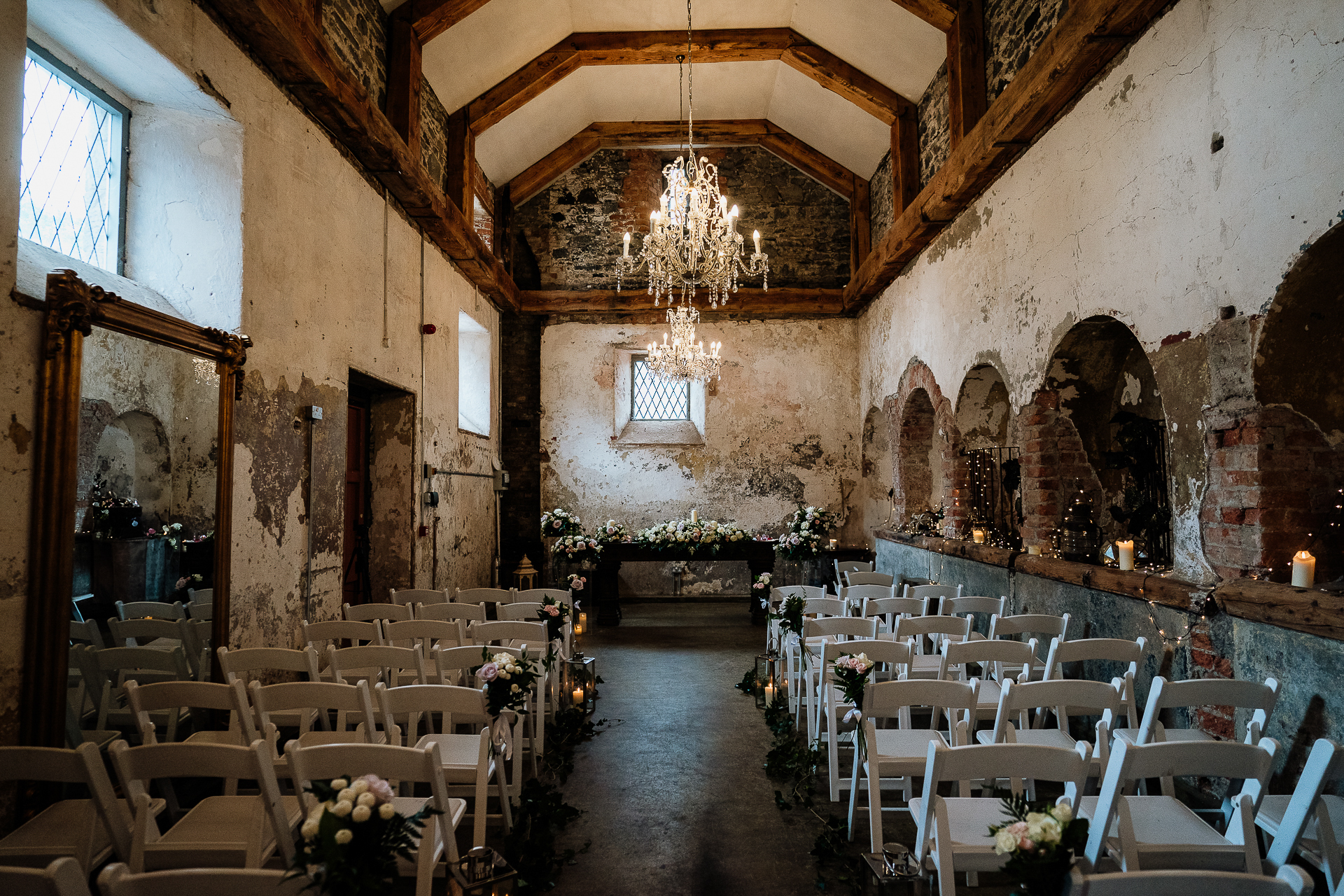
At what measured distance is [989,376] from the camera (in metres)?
7.26

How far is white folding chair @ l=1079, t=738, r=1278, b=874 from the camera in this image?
2090 millimetres

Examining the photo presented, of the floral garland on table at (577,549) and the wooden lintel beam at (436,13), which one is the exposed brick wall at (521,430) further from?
the wooden lintel beam at (436,13)

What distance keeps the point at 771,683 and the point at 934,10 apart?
5988mm

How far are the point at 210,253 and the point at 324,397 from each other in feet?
4.67

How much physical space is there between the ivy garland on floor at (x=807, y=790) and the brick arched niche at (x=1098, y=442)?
8.36ft

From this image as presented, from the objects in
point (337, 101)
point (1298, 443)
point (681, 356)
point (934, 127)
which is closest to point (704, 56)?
point (934, 127)

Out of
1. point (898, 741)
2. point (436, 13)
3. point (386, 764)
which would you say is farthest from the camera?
point (436, 13)

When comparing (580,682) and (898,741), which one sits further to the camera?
(580,682)

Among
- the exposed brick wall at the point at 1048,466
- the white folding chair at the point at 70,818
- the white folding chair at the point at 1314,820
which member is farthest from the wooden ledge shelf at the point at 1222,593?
the white folding chair at the point at 70,818

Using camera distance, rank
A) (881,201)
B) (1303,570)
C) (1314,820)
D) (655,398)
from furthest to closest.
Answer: (655,398)
(881,201)
(1303,570)
(1314,820)

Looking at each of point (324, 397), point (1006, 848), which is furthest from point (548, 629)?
point (1006, 848)

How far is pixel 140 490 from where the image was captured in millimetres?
3678

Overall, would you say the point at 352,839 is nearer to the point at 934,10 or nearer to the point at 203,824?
the point at 203,824

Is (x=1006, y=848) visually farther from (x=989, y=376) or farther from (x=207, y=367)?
(x=989, y=376)
